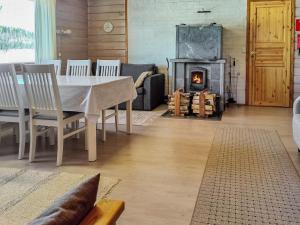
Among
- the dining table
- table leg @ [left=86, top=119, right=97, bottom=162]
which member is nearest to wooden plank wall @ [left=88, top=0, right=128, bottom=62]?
the dining table

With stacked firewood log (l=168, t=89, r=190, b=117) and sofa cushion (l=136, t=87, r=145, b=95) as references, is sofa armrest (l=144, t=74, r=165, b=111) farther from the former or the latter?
stacked firewood log (l=168, t=89, r=190, b=117)

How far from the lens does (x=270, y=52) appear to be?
22.5 ft

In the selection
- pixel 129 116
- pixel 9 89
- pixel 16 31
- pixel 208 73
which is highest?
pixel 16 31

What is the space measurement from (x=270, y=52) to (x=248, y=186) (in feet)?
15.4

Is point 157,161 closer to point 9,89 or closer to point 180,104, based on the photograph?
point 9,89

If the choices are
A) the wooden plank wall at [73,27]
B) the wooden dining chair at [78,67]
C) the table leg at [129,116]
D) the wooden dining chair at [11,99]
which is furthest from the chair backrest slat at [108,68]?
the wooden plank wall at [73,27]

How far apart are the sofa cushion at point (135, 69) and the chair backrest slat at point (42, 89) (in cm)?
394

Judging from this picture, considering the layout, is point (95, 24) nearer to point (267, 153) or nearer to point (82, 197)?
point (267, 153)

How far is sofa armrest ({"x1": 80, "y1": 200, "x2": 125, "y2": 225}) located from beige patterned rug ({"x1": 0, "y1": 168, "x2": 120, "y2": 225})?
4.28 feet

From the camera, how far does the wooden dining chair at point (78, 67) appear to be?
5.06 meters

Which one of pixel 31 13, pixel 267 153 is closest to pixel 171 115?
pixel 267 153

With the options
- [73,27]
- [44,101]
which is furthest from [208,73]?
[44,101]

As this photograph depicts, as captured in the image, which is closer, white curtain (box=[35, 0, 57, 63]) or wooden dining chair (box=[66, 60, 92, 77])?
wooden dining chair (box=[66, 60, 92, 77])

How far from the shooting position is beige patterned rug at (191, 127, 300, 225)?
7.56 feet
